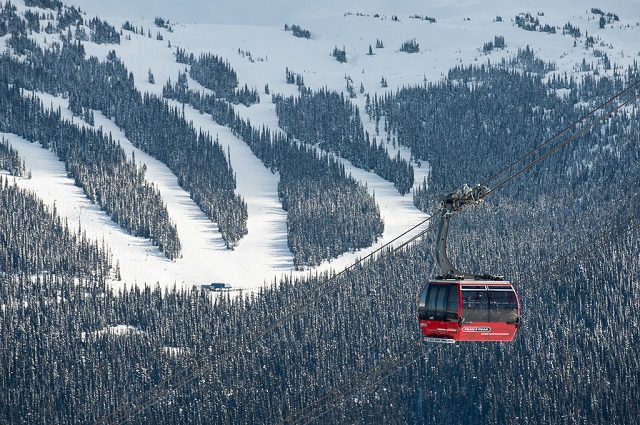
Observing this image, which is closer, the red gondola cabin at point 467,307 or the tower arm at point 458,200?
the tower arm at point 458,200

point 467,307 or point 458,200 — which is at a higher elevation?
point 458,200

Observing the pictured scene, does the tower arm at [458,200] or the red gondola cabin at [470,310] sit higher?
the tower arm at [458,200]

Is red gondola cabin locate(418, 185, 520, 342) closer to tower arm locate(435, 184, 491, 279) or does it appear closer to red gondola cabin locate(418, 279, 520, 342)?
red gondola cabin locate(418, 279, 520, 342)

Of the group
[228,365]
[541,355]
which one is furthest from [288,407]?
[541,355]

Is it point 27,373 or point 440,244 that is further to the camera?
point 27,373

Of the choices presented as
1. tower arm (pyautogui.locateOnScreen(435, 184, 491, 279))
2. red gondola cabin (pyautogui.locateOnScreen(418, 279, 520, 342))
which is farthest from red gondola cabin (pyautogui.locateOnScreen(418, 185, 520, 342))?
tower arm (pyautogui.locateOnScreen(435, 184, 491, 279))

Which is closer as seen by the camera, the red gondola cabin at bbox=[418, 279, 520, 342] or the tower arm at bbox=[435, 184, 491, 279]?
the tower arm at bbox=[435, 184, 491, 279]

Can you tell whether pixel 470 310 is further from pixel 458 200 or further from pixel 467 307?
pixel 458 200

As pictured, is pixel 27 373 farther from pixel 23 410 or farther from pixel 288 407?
pixel 288 407

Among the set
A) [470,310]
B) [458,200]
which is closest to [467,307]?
[470,310]

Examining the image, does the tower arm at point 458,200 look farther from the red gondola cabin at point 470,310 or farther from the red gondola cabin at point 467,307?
the red gondola cabin at point 470,310

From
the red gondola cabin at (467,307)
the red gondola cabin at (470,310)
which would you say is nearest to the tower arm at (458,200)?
the red gondola cabin at (467,307)
